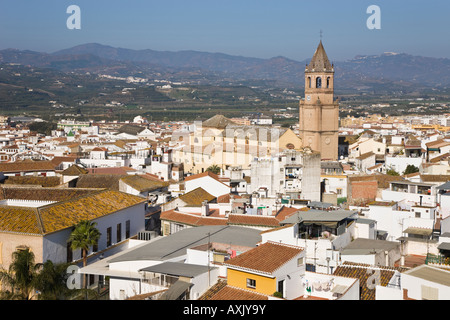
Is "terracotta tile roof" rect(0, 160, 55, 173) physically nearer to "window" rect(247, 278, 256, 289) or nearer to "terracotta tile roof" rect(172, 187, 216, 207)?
"terracotta tile roof" rect(172, 187, 216, 207)

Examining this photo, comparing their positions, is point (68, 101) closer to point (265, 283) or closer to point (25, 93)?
point (25, 93)

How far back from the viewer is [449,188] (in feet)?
53.4

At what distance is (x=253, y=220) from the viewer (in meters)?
15.8

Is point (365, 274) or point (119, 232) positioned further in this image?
point (119, 232)

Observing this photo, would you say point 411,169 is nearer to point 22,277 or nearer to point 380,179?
point 380,179

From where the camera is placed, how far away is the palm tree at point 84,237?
13242 millimetres

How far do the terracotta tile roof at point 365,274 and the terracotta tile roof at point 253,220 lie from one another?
459 cm

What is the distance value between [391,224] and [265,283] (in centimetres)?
763

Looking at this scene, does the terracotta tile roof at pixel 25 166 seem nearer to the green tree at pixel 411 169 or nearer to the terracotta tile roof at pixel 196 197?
the terracotta tile roof at pixel 196 197

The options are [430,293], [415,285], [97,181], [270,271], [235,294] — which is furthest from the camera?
[97,181]

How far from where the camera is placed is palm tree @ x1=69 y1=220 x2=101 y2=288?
13242 millimetres

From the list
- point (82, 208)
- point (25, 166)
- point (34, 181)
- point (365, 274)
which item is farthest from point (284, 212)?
point (25, 166)

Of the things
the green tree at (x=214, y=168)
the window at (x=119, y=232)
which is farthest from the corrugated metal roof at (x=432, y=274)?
the green tree at (x=214, y=168)

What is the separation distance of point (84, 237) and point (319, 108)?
24405 mm
